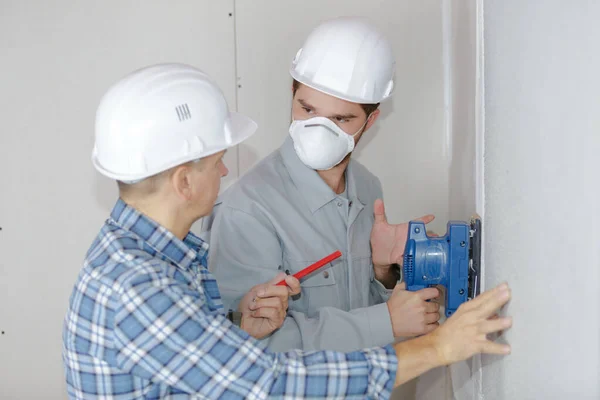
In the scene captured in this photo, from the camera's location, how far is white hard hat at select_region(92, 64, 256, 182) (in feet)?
4.32

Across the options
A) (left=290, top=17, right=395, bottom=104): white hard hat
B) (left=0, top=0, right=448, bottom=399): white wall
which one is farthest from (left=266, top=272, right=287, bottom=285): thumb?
(left=0, top=0, right=448, bottom=399): white wall

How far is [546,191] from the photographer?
1085mm

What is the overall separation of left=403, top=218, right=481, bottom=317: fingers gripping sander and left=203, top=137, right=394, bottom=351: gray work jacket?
0.62ft

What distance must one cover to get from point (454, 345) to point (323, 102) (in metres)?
0.81

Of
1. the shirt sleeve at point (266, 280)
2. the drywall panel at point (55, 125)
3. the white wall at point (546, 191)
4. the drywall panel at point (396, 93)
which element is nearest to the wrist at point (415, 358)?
the white wall at point (546, 191)

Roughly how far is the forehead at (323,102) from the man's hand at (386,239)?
0.95 feet

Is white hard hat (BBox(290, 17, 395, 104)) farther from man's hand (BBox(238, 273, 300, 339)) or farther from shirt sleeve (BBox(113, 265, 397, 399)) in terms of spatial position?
shirt sleeve (BBox(113, 265, 397, 399))

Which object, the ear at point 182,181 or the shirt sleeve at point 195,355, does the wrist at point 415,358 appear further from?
the ear at point 182,181

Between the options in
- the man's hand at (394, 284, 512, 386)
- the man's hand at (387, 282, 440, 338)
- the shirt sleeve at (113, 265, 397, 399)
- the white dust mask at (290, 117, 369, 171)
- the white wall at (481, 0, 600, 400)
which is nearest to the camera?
the white wall at (481, 0, 600, 400)

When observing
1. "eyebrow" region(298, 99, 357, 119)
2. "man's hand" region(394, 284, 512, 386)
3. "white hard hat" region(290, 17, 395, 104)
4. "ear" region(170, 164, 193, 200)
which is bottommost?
"man's hand" region(394, 284, 512, 386)

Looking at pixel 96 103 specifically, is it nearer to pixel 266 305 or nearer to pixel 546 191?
pixel 266 305

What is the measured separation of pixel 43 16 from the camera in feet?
8.23

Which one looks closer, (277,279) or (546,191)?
(546,191)

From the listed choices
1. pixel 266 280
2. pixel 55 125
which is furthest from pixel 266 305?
pixel 55 125
